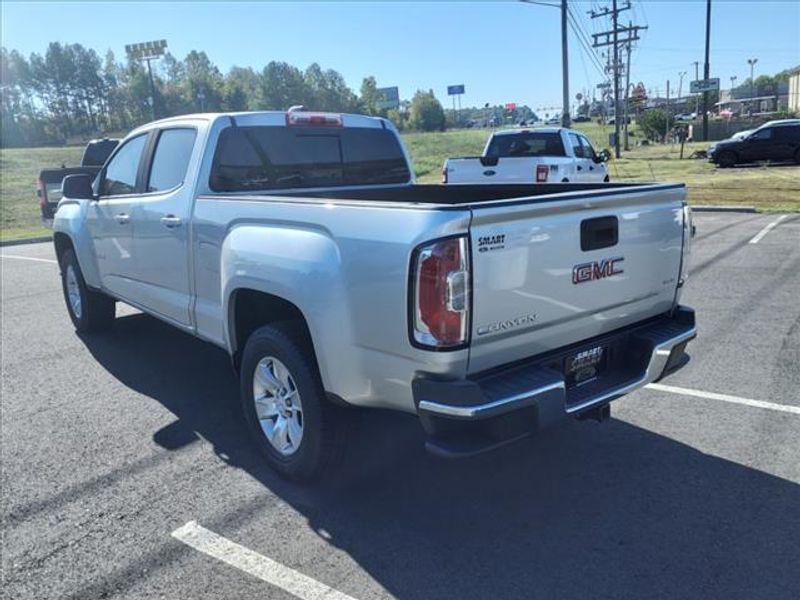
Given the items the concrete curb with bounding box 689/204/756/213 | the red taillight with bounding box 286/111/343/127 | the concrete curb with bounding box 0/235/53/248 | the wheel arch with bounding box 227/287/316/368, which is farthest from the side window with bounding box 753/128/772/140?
the wheel arch with bounding box 227/287/316/368

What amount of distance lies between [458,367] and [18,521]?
2.46 meters

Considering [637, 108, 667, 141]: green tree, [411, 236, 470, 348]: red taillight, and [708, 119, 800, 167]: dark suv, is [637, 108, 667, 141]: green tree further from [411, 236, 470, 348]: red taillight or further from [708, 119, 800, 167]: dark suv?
[411, 236, 470, 348]: red taillight

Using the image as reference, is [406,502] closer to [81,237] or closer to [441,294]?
[441,294]

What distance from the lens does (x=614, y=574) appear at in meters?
2.90

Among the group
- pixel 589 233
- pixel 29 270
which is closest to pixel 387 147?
pixel 589 233

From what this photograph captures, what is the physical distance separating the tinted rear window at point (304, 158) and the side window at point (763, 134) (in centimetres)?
2712

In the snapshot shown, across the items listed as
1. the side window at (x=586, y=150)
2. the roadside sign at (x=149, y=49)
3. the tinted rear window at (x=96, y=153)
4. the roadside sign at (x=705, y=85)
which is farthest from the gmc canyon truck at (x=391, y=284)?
the roadside sign at (x=149, y=49)

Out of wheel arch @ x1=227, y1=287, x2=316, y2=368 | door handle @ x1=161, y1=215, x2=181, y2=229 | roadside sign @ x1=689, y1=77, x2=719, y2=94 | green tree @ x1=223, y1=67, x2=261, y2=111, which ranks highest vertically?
green tree @ x1=223, y1=67, x2=261, y2=111

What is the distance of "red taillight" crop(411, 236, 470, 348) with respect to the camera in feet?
9.07

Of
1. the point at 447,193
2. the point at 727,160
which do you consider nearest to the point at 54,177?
the point at 447,193

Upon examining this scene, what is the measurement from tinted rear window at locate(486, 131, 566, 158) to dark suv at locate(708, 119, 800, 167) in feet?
59.4

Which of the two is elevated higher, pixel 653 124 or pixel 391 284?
pixel 653 124

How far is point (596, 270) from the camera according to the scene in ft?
11.0

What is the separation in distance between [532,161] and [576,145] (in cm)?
197
